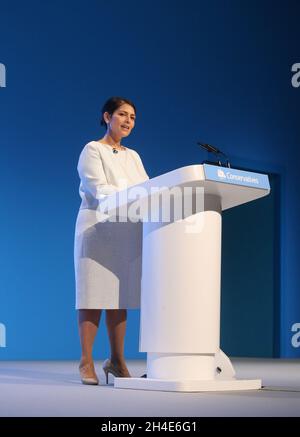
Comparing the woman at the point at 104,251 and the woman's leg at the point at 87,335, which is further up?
the woman at the point at 104,251

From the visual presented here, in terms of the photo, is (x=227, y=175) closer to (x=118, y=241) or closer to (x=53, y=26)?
(x=118, y=241)

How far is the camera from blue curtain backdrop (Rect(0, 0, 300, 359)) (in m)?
5.52

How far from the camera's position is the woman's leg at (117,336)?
10.7 ft

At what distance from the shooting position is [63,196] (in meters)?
5.74

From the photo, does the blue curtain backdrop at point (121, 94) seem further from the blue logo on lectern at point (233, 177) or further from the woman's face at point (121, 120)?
the blue logo on lectern at point (233, 177)

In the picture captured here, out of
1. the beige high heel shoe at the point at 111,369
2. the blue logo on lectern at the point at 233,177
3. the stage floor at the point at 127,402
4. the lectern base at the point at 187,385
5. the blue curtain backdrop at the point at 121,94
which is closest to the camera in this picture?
the stage floor at the point at 127,402

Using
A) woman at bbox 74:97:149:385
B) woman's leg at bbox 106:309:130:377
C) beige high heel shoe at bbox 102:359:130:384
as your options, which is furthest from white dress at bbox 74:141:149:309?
beige high heel shoe at bbox 102:359:130:384

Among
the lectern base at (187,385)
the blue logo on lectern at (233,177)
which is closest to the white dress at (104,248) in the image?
the lectern base at (187,385)

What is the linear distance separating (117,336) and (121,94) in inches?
126

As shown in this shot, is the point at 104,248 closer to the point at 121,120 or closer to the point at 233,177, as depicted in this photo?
the point at 121,120

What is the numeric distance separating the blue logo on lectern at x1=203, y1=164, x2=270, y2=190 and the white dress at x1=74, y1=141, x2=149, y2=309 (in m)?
0.64

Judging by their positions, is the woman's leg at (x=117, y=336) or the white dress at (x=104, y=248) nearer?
the white dress at (x=104, y=248)

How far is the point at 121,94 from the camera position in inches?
240
